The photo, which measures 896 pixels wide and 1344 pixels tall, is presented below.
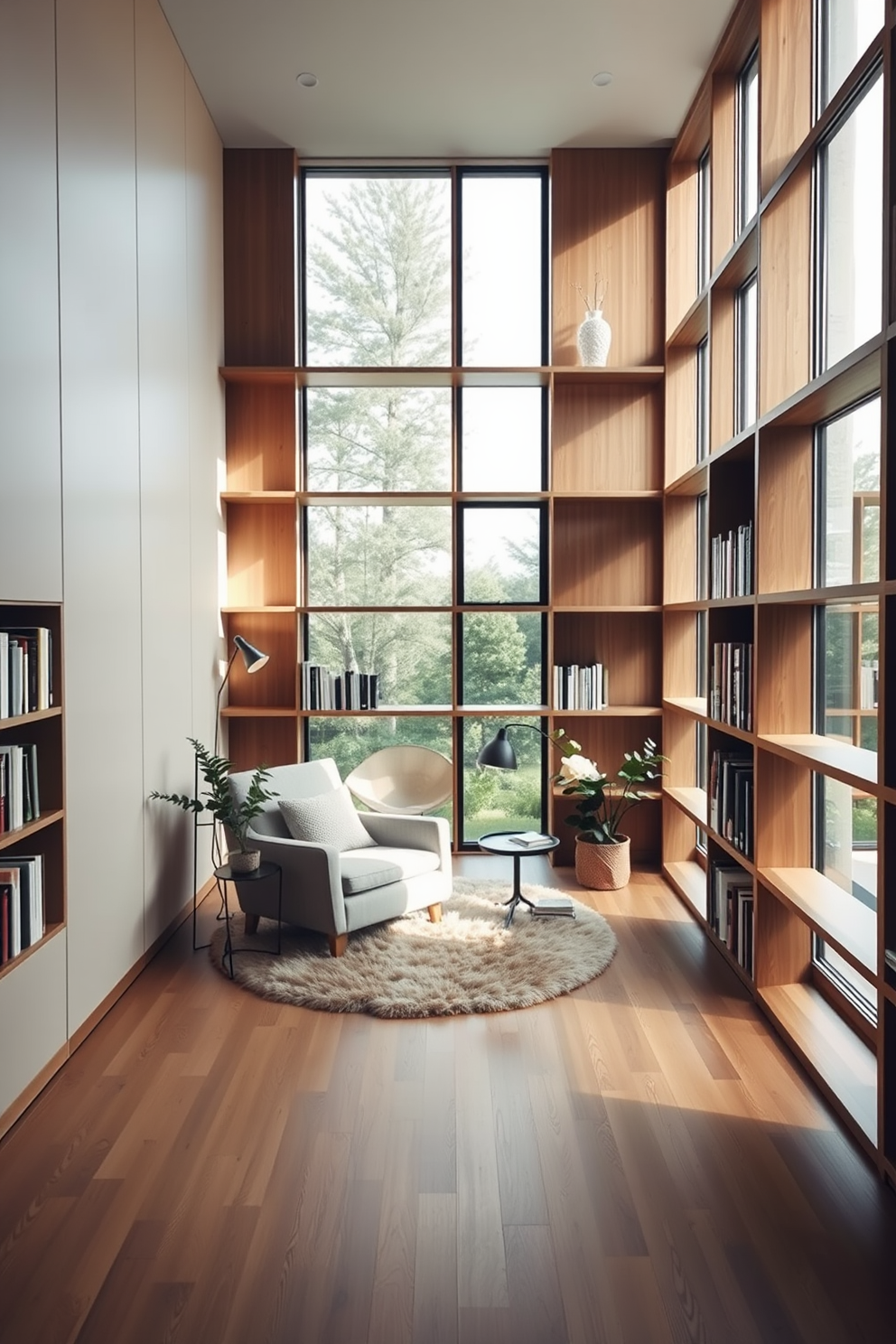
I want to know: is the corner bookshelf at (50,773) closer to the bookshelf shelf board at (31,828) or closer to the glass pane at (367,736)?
the bookshelf shelf board at (31,828)

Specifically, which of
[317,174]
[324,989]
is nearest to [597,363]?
[317,174]

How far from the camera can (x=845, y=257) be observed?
3199 mm

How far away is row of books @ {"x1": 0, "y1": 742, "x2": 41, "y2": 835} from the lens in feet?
8.50

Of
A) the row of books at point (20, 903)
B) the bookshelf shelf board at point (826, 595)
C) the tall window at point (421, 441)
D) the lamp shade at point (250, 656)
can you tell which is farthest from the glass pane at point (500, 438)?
the row of books at point (20, 903)

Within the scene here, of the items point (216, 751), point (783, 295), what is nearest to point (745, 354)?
point (783, 295)

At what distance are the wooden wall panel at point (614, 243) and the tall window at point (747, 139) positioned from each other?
1127mm

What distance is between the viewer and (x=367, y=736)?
18.6 feet

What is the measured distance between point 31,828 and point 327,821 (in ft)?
5.76

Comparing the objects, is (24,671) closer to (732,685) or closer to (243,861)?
(243,861)

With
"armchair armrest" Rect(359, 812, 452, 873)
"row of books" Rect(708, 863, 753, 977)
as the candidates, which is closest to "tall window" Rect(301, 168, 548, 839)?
"armchair armrest" Rect(359, 812, 452, 873)

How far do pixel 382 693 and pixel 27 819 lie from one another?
3049 mm

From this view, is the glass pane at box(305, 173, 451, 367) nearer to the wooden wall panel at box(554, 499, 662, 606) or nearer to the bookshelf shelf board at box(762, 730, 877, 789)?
the wooden wall panel at box(554, 499, 662, 606)

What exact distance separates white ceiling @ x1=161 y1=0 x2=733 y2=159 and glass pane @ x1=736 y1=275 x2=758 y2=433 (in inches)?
50.1

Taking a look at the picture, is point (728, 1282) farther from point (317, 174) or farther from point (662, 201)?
point (317, 174)
